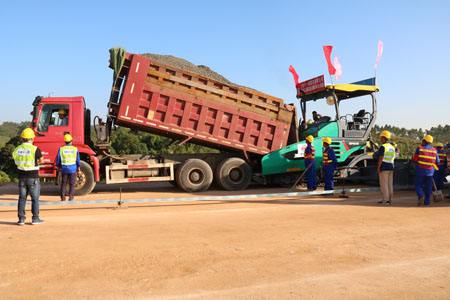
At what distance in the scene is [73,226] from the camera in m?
5.94

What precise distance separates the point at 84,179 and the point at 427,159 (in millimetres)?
7852

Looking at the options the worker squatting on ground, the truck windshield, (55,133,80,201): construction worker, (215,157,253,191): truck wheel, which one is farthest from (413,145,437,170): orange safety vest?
the truck windshield

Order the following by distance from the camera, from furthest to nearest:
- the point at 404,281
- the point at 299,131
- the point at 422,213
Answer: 1. the point at 299,131
2. the point at 422,213
3. the point at 404,281

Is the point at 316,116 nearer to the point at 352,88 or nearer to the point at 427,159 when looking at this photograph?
the point at 352,88

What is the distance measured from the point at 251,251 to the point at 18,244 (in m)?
2.91

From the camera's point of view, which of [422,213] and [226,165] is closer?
[422,213]

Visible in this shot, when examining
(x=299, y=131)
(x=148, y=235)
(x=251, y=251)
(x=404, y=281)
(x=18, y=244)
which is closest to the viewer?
(x=404, y=281)

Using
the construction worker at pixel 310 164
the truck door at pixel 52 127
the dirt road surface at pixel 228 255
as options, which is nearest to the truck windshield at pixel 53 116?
the truck door at pixel 52 127

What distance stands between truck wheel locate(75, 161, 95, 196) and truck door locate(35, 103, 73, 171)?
27.0 inches

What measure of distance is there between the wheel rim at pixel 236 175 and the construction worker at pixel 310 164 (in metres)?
1.85

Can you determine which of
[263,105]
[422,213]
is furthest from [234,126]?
[422,213]

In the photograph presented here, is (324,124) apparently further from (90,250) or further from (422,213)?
(90,250)

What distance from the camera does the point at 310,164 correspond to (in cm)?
1040

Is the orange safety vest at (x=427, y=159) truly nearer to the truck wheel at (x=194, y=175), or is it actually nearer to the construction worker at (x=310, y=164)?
the construction worker at (x=310, y=164)
